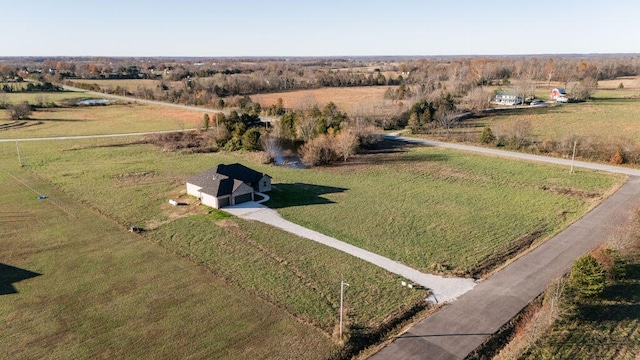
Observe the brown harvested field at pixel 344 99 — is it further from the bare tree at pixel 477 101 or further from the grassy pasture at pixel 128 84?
the grassy pasture at pixel 128 84

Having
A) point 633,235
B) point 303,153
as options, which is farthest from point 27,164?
point 633,235

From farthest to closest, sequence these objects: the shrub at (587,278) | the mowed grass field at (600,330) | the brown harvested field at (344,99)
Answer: the brown harvested field at (344,99) → the shrub at (587,278) → the mowed grass field at (600,330)

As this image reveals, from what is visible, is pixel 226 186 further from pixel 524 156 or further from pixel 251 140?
pixel 524 156

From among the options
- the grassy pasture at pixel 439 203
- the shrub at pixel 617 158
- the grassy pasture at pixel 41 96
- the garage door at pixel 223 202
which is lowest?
the grassy pasture at pixel 439 203

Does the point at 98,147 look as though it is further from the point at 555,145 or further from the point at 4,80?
the point at 4,80

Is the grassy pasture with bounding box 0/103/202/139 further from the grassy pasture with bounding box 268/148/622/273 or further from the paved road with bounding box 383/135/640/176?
the grassy pasture with bounding box 268/148/622/273

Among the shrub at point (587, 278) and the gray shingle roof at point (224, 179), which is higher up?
the gray shingle roof at point (224, 179)

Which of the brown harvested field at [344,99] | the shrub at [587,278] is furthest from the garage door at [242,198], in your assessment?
the brown harvested field at [344,99]

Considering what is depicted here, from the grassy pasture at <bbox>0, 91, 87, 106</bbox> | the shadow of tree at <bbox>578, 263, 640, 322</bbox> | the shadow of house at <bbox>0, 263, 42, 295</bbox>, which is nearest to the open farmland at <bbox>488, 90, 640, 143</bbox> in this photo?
the shadow of tree at <bbox>578, 263, 640, 322</bbox>
